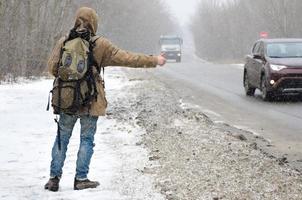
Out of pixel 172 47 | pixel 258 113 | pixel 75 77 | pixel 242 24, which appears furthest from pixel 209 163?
pixel 242 24

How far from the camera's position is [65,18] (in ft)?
95.3

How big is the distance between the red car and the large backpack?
10716mm

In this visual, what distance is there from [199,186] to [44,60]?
21.4m

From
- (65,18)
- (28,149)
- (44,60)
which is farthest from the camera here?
(65,18)

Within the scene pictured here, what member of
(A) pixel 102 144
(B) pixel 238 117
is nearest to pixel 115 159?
(A) pixel 102 144

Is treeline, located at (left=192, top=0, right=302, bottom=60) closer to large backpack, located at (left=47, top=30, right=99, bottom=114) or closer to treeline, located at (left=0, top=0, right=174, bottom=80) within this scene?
treeline, located at (left=0, top=0, right=174, bottom=80)

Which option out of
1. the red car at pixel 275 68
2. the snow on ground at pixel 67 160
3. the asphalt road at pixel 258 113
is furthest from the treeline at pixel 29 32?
the snow on ground at pixel 67 160

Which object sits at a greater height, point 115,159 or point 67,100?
point 67,100

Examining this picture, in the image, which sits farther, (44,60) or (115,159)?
(44,60)

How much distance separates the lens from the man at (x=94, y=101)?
6.07 metres

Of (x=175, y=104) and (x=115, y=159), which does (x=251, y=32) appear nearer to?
(x=175, y=104)

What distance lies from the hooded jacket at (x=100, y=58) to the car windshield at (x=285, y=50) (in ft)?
37.6

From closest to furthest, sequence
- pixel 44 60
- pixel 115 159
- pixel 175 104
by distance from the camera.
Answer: pixel 115 159 < pixel 175 104 < pixel 44 60

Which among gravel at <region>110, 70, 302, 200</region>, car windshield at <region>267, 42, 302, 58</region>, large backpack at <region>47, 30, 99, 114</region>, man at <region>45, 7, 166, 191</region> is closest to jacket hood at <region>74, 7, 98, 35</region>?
man at <region>45, 7, 166, 191</region>
